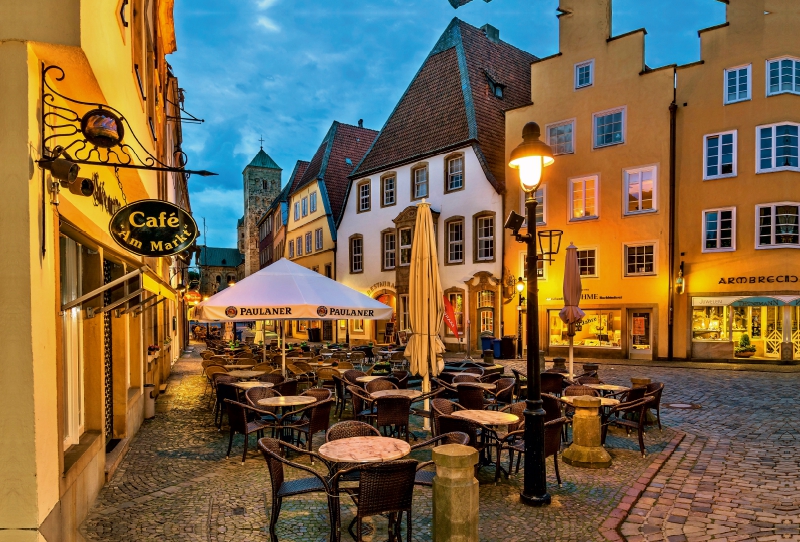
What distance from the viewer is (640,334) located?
Answer: 22438 mm

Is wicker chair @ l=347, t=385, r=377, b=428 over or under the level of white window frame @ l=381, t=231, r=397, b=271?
under

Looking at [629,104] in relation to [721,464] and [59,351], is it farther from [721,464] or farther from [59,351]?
[59,351]

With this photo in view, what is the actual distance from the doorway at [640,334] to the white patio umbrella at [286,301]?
604 inches

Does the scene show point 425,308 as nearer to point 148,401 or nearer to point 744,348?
point 148,401

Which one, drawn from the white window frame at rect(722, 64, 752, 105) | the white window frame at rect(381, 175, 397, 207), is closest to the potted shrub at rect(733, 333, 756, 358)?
the white window frame at rect(722, 64, 752, 105)

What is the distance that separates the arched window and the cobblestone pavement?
15996 millimetres

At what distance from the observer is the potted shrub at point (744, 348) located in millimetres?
20781

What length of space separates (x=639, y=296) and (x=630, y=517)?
1822 centimetres

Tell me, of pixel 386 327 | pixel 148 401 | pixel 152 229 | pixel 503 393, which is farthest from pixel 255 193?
pixel 152 229

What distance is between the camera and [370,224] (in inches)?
1250

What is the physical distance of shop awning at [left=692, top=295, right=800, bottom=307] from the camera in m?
19.7

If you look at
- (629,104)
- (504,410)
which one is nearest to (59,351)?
(504,410)

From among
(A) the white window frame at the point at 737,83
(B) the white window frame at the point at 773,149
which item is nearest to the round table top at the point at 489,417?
(B) the white window frame at the point at 773,149

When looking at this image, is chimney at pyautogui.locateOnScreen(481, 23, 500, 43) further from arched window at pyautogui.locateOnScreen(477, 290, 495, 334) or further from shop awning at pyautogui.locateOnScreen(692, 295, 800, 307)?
shop awning at pyautogui.locateOnScreen(692, 295, 800, 307)
